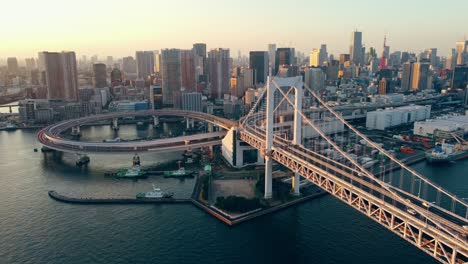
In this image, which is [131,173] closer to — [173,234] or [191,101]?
[173,234]

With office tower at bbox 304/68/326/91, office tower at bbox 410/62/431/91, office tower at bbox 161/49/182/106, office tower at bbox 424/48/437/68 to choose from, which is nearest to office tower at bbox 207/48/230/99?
office tower at bbox 161/49/182/106

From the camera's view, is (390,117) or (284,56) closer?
(390,117)

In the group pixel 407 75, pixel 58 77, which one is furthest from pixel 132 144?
pixel 407 75

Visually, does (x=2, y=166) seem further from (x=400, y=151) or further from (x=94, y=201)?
(x=400, y=151)

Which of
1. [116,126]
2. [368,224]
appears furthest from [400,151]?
[116,126]

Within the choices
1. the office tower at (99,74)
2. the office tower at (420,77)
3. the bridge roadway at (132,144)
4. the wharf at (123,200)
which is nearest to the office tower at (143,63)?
the office tower at (99,74)
